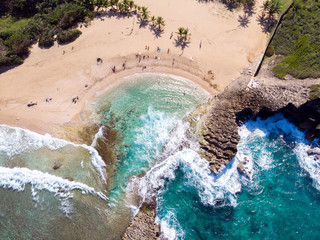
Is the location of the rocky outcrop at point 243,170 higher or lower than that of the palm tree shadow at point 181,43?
lower

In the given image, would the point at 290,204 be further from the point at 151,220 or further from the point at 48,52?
the point at 48,52

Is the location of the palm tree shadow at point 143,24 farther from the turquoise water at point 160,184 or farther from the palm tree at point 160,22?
the turquoise water at point 160,184

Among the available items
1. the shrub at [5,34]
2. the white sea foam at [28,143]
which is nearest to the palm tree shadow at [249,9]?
the white sea foam at [28,143]

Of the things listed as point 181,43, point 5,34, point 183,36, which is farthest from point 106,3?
point 5,34

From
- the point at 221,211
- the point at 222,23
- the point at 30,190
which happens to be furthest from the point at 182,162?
the point at 222,23

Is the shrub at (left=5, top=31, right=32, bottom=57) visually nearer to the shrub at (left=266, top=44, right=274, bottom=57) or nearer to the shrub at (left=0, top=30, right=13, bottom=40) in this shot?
the shrub at (left=0, top=30, right=13, bottom=40)

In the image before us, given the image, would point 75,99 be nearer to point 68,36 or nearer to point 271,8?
point 68,36
